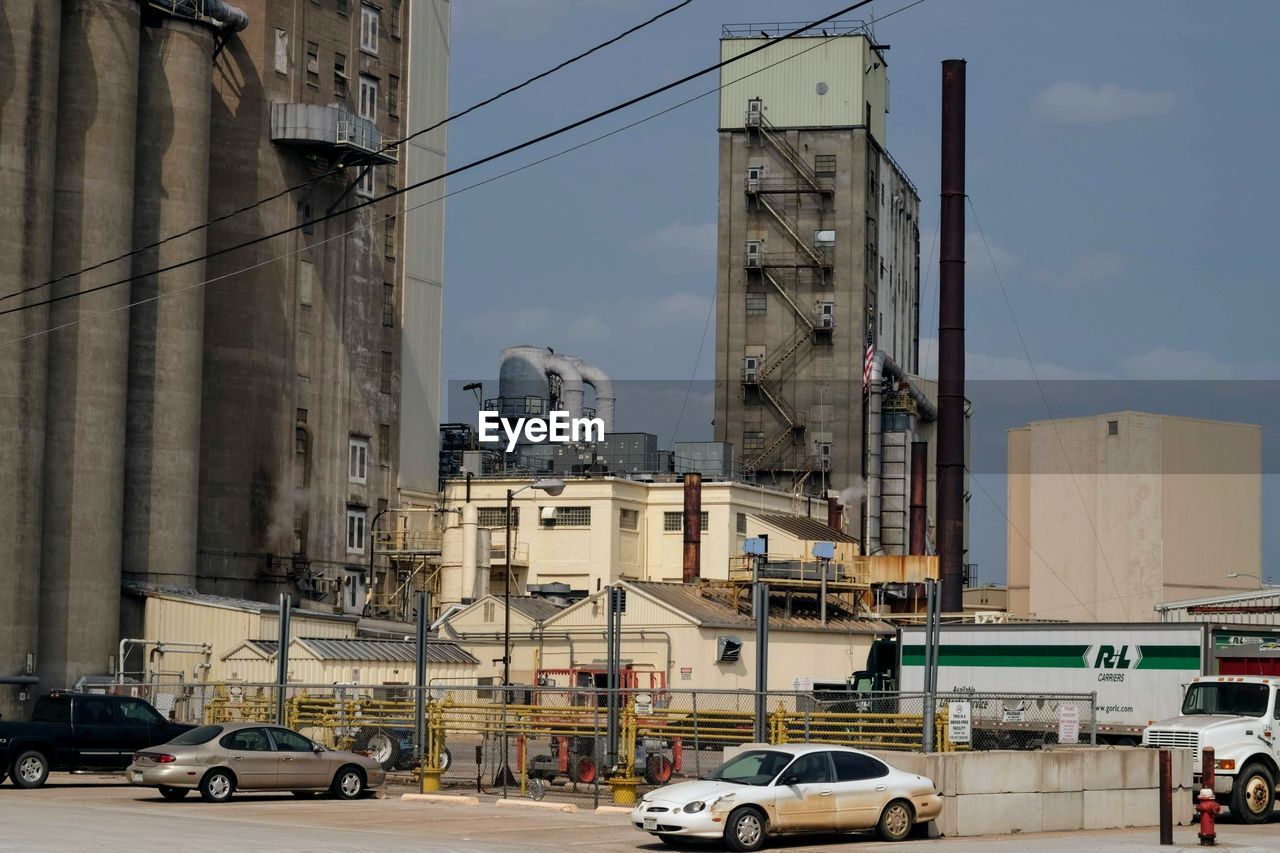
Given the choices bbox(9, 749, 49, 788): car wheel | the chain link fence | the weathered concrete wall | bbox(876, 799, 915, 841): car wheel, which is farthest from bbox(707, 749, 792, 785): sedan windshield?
bbox(9, 749, 49, 788): car wheel

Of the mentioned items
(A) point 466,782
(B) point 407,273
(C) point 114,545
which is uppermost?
(B) point 407,273

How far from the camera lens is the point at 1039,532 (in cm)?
11119

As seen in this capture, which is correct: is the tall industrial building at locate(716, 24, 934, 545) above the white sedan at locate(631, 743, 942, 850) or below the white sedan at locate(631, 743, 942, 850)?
above

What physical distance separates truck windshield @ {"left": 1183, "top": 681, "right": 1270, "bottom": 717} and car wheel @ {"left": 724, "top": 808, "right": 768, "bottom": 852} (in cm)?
1171

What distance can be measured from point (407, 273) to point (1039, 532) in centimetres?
4498

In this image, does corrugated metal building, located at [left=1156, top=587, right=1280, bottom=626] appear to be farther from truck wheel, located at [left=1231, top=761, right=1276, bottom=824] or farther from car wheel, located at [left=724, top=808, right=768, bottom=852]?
car wheel, located at [left=724, top=808, right=768, bottom=852]

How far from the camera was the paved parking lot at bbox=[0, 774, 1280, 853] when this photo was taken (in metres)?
23.5

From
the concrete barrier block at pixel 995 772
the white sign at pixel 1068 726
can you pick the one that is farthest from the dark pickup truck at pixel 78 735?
the white sign at pixel 1068 726

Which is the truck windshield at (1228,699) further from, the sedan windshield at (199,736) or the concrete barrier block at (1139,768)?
the sedan windshield at (199,736)

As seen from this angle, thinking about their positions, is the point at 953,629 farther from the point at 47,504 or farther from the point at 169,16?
the point at 169,16

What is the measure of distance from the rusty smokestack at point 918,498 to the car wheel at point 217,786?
66.5 metres

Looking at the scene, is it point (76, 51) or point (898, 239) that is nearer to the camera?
point (76, 51)

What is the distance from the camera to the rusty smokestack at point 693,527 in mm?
88312

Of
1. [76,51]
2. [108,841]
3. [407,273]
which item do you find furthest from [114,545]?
[108,841]
